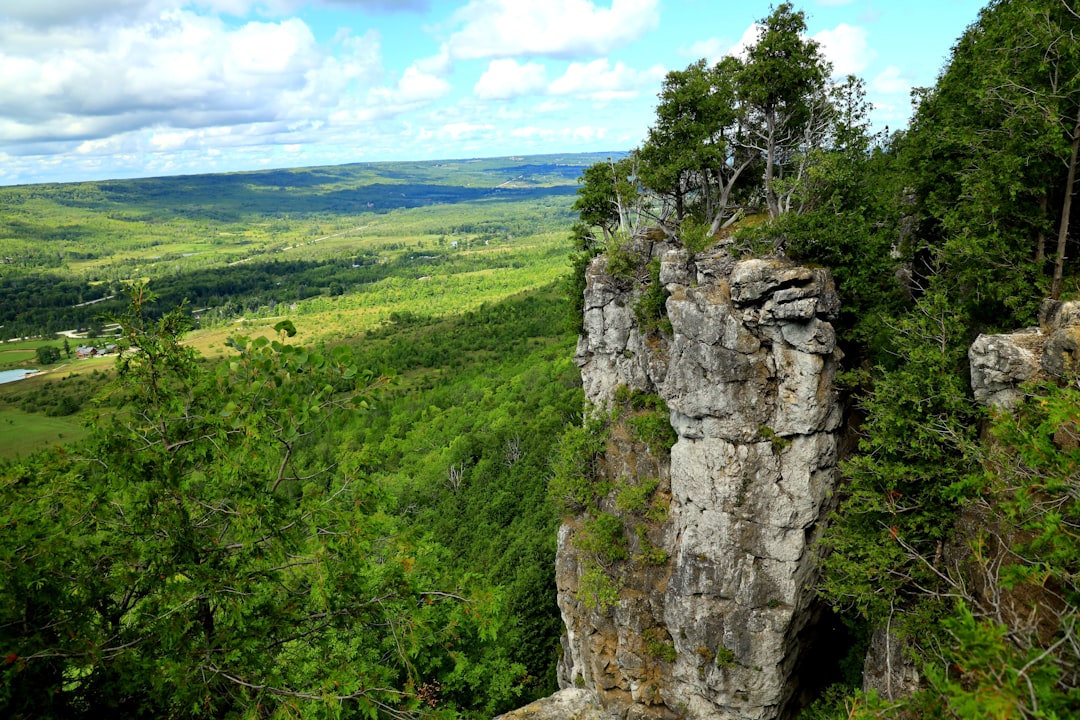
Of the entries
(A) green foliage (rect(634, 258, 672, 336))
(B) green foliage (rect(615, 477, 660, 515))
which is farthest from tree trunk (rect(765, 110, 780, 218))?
(B) green foliage (rect(615, 477, 660, 515))

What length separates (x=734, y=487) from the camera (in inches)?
891

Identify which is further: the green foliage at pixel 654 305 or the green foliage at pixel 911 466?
the green foliage at pixel 654 305

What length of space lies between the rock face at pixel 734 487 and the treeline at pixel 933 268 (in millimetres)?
1616

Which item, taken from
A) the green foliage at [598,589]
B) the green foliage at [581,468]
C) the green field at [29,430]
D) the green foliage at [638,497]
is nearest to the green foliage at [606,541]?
the green foliage at [598,589]

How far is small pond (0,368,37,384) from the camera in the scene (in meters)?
118

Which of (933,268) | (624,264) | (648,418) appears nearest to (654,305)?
(624,264)

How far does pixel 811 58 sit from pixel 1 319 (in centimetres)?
21979

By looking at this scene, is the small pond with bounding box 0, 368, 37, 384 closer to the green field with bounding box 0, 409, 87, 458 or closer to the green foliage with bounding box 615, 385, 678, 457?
the green field with bounding box 0, 409, 87, 458

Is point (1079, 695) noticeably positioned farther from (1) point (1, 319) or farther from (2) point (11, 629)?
(1) point (1, 319)

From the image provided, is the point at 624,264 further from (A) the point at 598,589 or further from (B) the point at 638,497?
(A) the point at 598,589

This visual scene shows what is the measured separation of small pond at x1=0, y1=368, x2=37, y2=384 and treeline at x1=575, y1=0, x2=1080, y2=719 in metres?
146

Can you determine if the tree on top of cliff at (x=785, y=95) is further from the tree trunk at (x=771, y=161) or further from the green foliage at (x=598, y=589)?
the green foliage at (x=598, y=589)

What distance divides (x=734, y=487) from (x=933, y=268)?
11010 millimetres

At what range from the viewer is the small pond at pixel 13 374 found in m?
118
